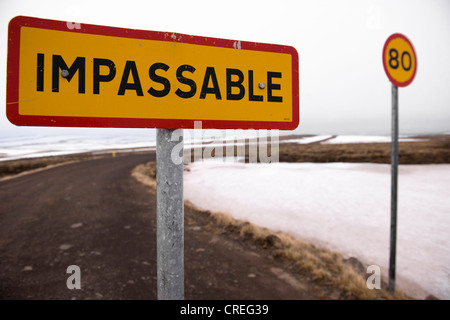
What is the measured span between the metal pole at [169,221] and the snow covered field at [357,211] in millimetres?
4890

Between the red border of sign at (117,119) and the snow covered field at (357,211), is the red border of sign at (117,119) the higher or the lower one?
the higher one

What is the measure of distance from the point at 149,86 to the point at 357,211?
9.11 metres

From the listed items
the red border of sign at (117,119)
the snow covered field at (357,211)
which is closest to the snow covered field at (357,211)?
the snow covered field at (357,211)

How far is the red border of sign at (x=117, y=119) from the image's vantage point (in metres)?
0.92

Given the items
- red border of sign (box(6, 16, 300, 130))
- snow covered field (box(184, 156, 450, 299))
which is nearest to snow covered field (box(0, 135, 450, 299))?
snow covered field (box(184, 156, 450, 299))

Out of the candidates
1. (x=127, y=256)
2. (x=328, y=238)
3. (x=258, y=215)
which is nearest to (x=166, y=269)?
(x=127, y=256)

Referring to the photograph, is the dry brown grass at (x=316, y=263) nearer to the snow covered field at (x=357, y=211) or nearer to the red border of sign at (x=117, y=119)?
the snow covered field at (x=357, y=211)

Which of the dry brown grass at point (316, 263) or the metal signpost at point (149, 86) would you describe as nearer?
the metal signpost at point (149, 86)

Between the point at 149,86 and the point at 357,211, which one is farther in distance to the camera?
the point at 357,211

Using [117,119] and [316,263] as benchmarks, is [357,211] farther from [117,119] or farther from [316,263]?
[117,119]

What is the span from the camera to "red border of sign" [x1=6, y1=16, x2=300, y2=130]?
920 millimetres

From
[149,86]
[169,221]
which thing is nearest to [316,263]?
[169,221]

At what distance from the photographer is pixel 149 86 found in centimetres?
105

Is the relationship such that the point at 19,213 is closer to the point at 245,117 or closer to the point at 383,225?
the point at 245,117
